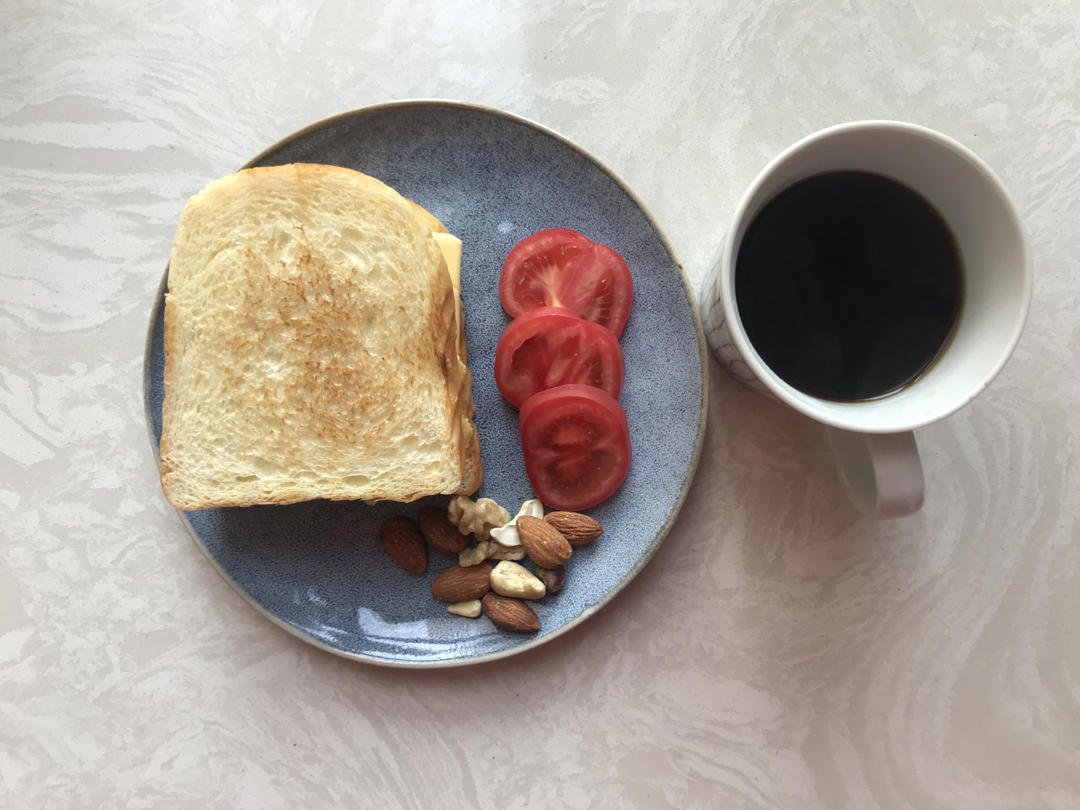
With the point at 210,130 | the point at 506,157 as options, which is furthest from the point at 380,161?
the point at 210,130

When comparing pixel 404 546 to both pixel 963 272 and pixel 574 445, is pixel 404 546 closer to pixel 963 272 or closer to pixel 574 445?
pixel 574 445

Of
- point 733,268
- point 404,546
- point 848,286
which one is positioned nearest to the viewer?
point 733,268

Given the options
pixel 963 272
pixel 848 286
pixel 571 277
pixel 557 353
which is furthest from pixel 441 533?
pixel 963 272

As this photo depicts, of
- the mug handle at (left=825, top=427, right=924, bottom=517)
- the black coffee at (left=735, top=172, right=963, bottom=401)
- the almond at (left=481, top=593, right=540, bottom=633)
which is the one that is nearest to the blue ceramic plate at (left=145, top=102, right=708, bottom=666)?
the almond at (left=481, top=593, right=540, bottom=633)

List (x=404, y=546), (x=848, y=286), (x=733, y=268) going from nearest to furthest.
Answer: (x=733, y=268) < (x=848, y=286) < (x=404, y=546)

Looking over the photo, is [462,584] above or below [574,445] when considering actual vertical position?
below

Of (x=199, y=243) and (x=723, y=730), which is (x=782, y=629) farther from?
(x=199, y=243)

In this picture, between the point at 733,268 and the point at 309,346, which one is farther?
the point at 309,346

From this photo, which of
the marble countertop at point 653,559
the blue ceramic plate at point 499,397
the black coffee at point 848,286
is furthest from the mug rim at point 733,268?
the marble countertop at point 653,559
